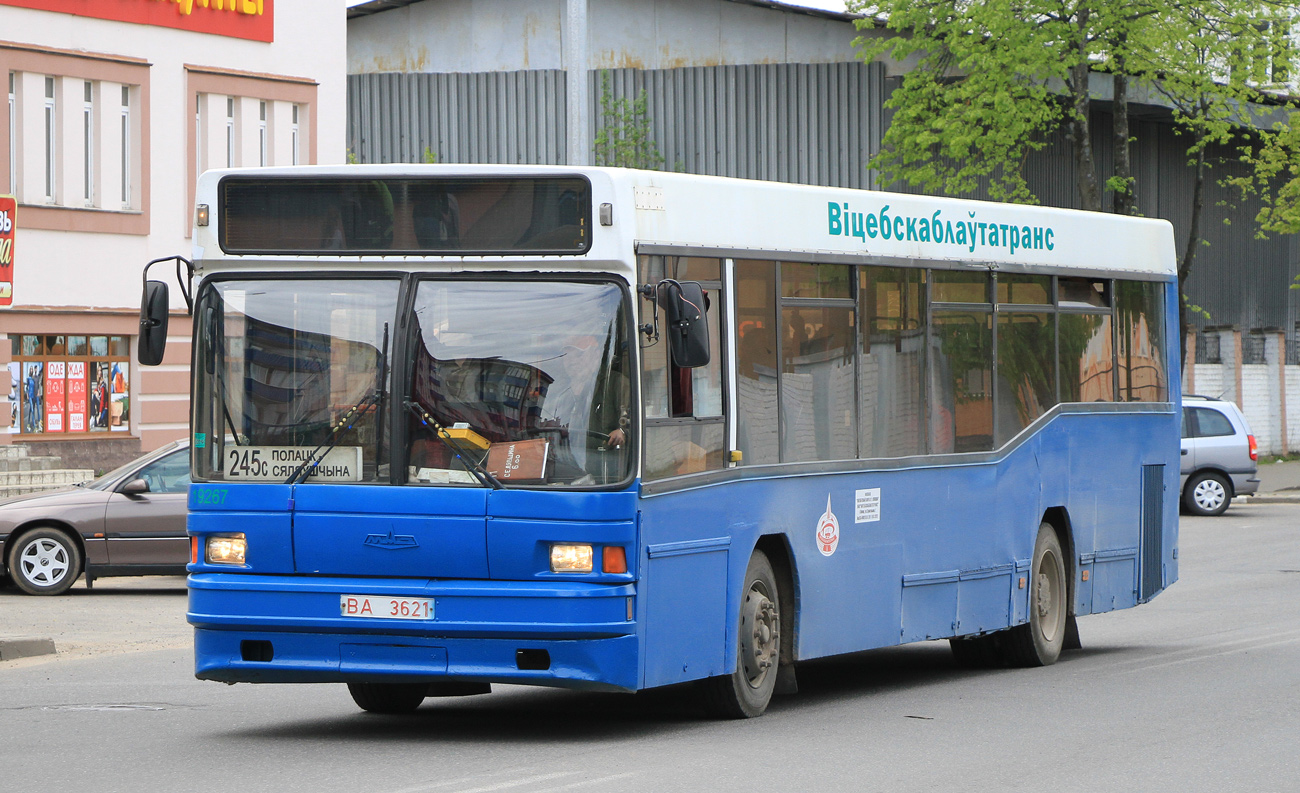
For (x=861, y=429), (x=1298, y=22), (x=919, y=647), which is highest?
(x=1298, y=22)

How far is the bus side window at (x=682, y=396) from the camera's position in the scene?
355 inches

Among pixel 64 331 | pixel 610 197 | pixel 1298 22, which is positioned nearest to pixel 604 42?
pixel 1298 22

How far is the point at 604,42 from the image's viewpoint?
42.3 meters

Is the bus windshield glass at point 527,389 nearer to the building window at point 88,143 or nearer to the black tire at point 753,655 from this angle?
the black tire at point 753,655

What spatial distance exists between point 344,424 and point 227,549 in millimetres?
817

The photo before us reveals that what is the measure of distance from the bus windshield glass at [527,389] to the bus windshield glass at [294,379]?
0.22 m

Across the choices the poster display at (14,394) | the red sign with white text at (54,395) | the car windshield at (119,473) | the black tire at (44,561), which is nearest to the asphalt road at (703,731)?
the black tire at (44,561)

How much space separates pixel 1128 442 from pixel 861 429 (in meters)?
4.05

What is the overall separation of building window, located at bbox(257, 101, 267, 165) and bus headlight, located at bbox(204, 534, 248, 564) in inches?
903

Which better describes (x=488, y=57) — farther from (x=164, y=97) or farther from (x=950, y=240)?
(x=950, y=240)

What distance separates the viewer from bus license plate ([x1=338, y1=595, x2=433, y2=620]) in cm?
879

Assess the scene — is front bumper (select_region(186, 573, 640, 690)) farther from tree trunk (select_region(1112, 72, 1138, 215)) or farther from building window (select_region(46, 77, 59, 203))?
tree trunk (select_region(1112, 72, 1138, 215))

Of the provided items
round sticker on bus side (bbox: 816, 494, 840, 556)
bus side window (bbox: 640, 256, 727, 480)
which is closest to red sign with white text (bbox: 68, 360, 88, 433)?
round sticker on bus side (bbox: 816, 494, 840, 556)

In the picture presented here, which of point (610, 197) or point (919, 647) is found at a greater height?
point (610, 197)
